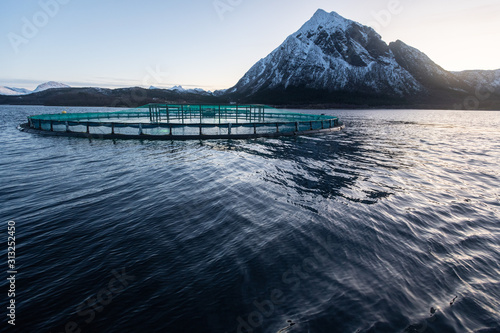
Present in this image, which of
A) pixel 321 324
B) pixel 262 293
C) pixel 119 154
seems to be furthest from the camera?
pixel 119 154

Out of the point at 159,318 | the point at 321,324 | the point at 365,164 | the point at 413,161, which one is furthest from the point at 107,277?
the point at 413,161

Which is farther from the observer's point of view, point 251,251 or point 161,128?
point 161,128

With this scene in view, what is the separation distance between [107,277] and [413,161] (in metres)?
→ 20.1

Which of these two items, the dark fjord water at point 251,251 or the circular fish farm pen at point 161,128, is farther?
the circular fish farm pen at point 161,128

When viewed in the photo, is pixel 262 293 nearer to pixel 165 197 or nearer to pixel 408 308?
pixel 408 308

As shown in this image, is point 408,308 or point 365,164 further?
point 365,164

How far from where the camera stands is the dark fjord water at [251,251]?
414 cm

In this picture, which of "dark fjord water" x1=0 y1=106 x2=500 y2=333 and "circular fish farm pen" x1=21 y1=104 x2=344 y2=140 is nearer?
"dark fjord water" x1=0 y1=106 x2=500 y2=333

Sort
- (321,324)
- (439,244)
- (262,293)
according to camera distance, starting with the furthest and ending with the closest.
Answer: (439,244)
(262,293)
(321,324)

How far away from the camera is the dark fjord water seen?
4.14 meters

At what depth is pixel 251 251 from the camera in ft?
20.0

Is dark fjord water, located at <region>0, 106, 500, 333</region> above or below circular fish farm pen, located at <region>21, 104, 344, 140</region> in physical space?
below

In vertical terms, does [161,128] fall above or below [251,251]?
above

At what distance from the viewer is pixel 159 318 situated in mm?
4074
